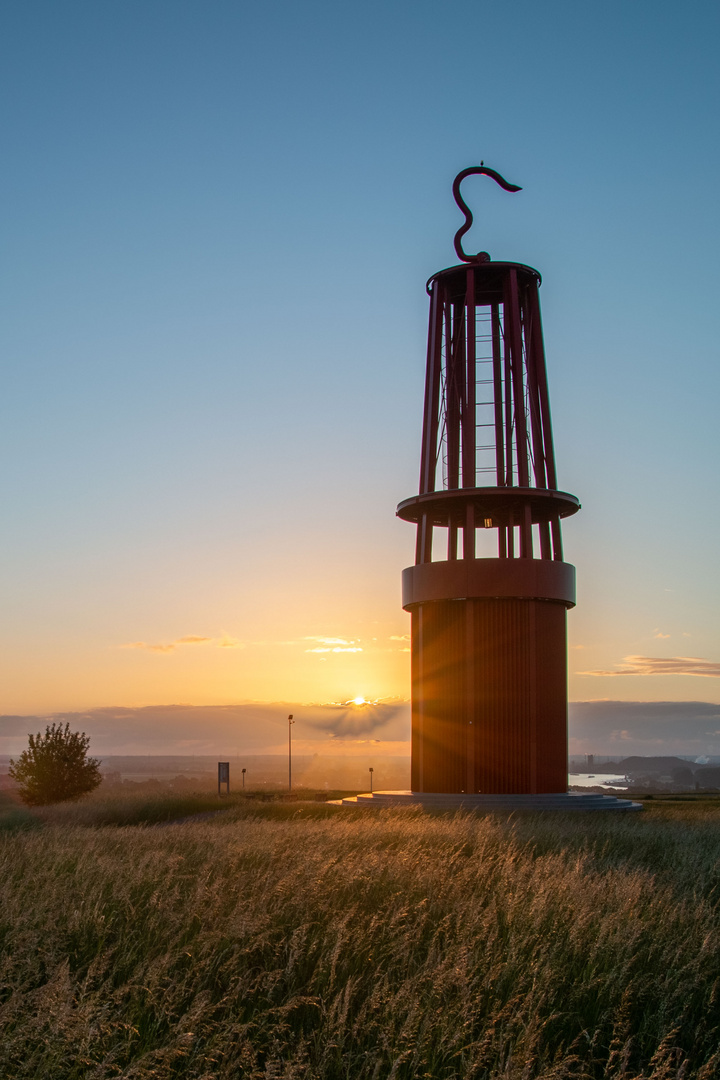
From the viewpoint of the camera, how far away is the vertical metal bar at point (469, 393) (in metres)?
30.7

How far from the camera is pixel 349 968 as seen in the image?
715 centimetres

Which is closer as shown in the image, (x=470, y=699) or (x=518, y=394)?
(x=470, y=699)

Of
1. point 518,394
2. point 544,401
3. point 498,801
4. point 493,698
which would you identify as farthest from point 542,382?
point 498,801

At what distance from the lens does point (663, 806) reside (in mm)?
29938

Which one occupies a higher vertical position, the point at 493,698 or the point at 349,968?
the point at 493,698

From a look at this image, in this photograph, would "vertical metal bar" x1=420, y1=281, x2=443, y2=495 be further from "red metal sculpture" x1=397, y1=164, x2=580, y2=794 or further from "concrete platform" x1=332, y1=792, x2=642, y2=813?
"concrete platform" x1=332, y1=792, x2=642, y2=813

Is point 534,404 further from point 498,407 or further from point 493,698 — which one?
point 493,698

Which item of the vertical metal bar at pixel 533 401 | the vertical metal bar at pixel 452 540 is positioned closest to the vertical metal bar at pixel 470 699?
the vertical metal bar at pixel 452 540

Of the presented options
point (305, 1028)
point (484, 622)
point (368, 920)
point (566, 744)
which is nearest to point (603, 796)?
point (566, 744)

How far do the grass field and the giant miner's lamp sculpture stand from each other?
17.6 meters

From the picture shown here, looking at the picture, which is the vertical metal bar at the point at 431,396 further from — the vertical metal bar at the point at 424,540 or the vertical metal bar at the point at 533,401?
the vertical metal bar at the point at 533,401

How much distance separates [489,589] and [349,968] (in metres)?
22.9

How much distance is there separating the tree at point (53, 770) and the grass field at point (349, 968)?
27.3m

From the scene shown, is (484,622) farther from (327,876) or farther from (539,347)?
(327,876)
